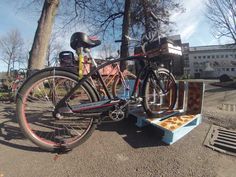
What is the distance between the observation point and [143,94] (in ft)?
10.1

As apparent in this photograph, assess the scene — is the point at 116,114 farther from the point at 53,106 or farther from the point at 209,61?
the point at 209,61

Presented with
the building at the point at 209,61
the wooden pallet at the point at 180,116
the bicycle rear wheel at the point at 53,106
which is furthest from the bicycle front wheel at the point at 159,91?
the building at the point at 209,61

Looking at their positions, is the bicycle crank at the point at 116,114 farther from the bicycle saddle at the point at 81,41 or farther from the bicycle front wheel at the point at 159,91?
the bicycle saddle at the point at 81,41

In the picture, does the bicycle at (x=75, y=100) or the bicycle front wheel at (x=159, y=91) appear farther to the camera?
→ the bicycle front wheel at (x=159, y=91)

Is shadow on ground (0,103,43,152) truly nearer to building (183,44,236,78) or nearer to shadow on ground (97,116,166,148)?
shadow on ground (97,116,166,148)

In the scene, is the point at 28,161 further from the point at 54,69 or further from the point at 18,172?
the point at 54,69

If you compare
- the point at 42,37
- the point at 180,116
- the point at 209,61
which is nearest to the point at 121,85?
the point at 180,116

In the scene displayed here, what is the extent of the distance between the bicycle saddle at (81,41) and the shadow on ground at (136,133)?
1430mm

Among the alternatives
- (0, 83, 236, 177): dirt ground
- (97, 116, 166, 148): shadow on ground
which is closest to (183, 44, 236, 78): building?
(97, 116, 166, 148): shadow on ground

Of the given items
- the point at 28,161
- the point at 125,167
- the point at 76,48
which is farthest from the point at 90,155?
the point at 76,48

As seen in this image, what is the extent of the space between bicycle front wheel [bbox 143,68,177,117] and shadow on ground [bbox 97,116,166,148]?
0.30 m

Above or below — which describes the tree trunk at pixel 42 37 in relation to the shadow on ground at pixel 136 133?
above

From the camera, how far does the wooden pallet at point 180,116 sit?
2.90m

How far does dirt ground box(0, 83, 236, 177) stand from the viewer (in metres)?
2.18
